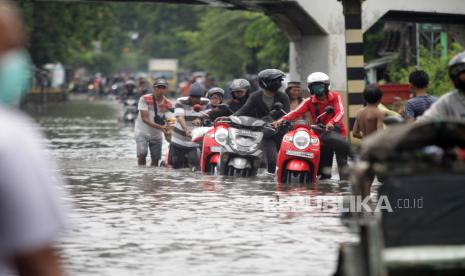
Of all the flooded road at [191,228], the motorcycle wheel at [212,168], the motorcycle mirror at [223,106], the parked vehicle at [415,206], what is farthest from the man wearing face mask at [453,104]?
the motorcycle mirror at [223,106]

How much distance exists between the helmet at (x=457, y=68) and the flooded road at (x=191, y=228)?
153 centimetres

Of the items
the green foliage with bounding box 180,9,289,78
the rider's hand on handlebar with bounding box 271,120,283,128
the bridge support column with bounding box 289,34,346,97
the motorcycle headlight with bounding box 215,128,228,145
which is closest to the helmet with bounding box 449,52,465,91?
the rider's hand on handlebar with bounding box 271,120,283,128

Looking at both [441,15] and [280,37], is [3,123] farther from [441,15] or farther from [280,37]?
[280,37]

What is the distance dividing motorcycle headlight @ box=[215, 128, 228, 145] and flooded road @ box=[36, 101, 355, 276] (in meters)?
0.60

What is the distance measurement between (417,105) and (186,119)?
6999mm

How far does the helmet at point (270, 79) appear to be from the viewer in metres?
17.9

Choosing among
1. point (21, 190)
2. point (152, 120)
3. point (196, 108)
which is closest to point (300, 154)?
point (196, 108)

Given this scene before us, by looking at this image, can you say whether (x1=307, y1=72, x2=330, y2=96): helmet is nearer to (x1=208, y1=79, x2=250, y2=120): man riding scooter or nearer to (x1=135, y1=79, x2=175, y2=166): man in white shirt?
(x1=208, y1=79, x2=250, y2=120): man riding scooter

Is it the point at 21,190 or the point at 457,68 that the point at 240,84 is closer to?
the point at 457,68

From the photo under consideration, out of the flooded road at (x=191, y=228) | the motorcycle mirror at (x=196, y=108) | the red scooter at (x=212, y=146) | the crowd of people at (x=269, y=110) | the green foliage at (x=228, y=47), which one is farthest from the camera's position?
the green foliage at (x=228, y=47)

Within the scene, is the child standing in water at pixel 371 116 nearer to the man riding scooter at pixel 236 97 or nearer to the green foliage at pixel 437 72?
the man riding scooter at pixel 236 97

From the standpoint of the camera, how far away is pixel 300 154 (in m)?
16.4

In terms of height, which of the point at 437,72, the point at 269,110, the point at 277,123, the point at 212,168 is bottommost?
the point at 212,168

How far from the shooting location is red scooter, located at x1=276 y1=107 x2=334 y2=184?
16438mm
